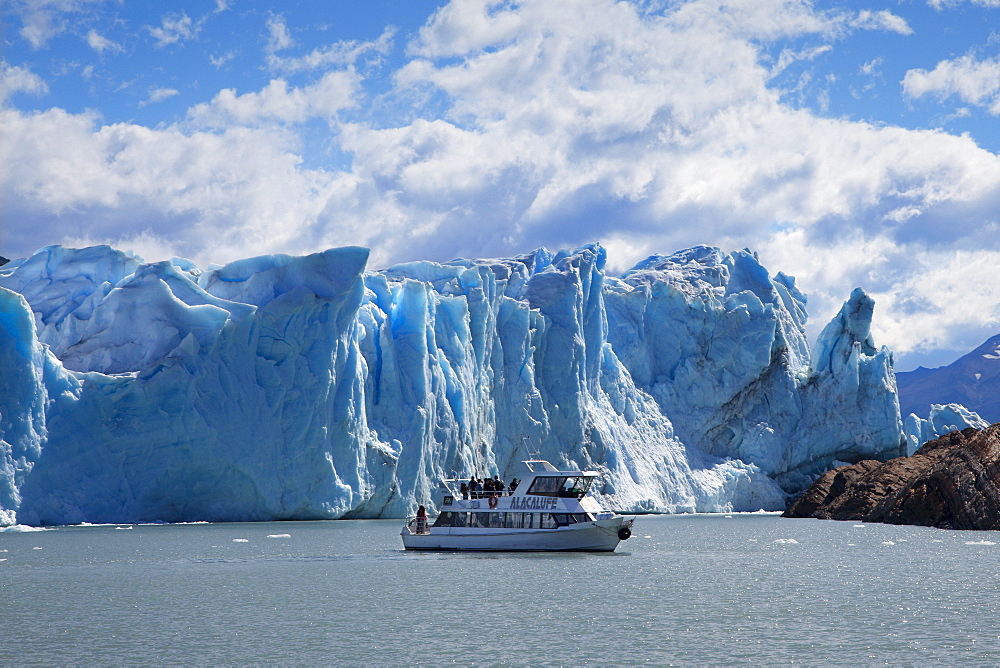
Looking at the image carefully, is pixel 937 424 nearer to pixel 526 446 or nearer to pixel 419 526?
pixel 526 446

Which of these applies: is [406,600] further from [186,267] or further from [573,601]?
[186,267]

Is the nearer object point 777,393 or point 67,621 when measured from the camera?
point 67,621

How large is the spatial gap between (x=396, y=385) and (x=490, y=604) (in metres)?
25.8

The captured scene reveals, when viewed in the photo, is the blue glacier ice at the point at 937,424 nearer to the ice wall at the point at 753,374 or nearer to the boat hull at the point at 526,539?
the ice wall at the point at 753,374

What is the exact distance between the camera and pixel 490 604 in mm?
18125

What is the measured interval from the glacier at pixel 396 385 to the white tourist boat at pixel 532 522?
34.9ft

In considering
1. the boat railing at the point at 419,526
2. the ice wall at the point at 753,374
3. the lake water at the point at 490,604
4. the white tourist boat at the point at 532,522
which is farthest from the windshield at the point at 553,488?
the ice wall at the point at 753,374

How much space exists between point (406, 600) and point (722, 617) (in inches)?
207

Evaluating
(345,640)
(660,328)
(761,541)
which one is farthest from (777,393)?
(345,640)

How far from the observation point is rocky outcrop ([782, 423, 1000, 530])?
36.1 meters

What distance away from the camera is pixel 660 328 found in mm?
59031

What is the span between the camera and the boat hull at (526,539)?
28.2 metres

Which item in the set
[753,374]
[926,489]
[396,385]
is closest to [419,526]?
[396,385]

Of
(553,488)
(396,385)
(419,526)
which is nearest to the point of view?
(553,488)
